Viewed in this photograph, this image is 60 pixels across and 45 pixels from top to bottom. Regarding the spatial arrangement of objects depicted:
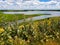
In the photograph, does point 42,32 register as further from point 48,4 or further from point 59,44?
point 48,4

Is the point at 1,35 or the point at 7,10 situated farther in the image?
the point at 7,10

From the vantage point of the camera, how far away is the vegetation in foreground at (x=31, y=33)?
420 cm

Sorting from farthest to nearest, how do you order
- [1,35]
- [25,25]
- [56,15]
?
[56,15] → [25,25] → [1,35]

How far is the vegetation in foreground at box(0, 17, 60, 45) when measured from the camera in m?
4.20

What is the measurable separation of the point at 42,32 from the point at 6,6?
50.9 inches

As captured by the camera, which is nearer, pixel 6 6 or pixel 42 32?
pixel 42 32

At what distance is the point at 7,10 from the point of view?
5496 mm

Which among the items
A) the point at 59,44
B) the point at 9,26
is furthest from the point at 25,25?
the point at 59,44

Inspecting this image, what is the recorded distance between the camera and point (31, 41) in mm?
4309

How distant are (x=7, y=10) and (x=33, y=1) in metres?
0.59

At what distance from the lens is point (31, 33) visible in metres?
4.44

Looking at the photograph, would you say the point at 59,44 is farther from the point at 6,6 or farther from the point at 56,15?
the point at 6,6

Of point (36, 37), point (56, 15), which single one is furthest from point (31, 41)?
point (56, 15)

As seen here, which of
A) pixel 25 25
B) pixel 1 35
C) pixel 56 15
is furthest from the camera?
pixel 56 15
